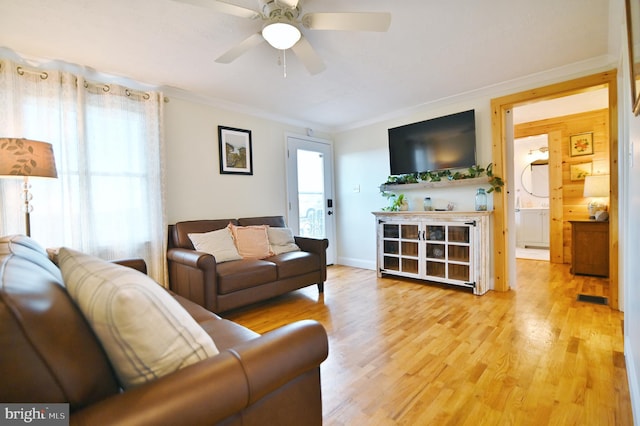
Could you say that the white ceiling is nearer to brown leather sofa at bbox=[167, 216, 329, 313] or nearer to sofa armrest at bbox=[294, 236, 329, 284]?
brown leather sofa at bbox=[167, 216, 329, 313]

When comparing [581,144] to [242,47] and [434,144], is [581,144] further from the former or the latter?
[242,47]

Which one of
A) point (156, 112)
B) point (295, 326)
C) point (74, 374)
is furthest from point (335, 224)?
point (74, 374)

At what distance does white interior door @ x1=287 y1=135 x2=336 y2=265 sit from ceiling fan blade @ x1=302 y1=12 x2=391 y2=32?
8.44 ft

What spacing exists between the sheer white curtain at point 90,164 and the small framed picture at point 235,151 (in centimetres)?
75

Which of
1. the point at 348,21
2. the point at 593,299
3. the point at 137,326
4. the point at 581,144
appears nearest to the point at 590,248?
the point at 593,299

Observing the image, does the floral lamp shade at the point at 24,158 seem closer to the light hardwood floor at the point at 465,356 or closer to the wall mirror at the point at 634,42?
the light hardwood floor at the point at 465,356

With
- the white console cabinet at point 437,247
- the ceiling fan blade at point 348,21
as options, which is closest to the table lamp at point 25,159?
the ceiling fan blade at point 348,21

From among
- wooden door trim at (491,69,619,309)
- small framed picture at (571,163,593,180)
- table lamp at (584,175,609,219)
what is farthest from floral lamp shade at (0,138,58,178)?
small framed picture at (571,163,593,180)

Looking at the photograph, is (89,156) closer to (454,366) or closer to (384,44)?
(384,44)

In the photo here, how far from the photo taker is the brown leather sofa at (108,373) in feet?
1.84

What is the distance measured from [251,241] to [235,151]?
1.25 m

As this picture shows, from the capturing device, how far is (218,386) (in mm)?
708

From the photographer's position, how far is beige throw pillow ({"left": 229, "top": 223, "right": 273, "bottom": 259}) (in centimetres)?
319

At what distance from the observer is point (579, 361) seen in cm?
184
